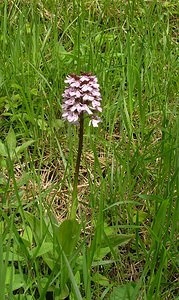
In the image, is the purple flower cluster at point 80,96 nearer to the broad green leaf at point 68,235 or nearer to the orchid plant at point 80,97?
the orchid plant at point 80,97

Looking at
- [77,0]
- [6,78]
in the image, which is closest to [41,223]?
[6,78]

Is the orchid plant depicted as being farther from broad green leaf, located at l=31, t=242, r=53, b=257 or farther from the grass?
broad green leaf, located at l=31, t=242, r=53, b=257

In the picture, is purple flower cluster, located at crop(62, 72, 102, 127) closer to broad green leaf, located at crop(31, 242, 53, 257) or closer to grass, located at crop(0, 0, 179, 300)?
grass, located at crop(0, 0, 179, 300)

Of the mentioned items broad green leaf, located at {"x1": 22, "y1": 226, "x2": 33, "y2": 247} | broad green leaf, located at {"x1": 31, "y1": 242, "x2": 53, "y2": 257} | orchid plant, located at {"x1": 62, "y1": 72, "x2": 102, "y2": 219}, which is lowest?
broad green leaf, located at {"x1": 31, "y1": 242, "x2": 53, "y2": 257}

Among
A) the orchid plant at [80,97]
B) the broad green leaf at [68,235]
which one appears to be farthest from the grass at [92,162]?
the orchid plant at [80,97]

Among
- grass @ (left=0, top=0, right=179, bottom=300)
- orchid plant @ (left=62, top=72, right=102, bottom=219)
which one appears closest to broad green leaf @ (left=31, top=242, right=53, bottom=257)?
grass @ (left=0, top=0, right=179, bottom=300)

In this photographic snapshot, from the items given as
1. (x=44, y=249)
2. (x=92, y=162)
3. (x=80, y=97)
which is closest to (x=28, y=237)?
(x=44, y=249)

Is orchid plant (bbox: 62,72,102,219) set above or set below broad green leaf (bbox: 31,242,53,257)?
above

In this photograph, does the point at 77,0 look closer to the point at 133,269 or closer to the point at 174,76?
the point at 174,76
